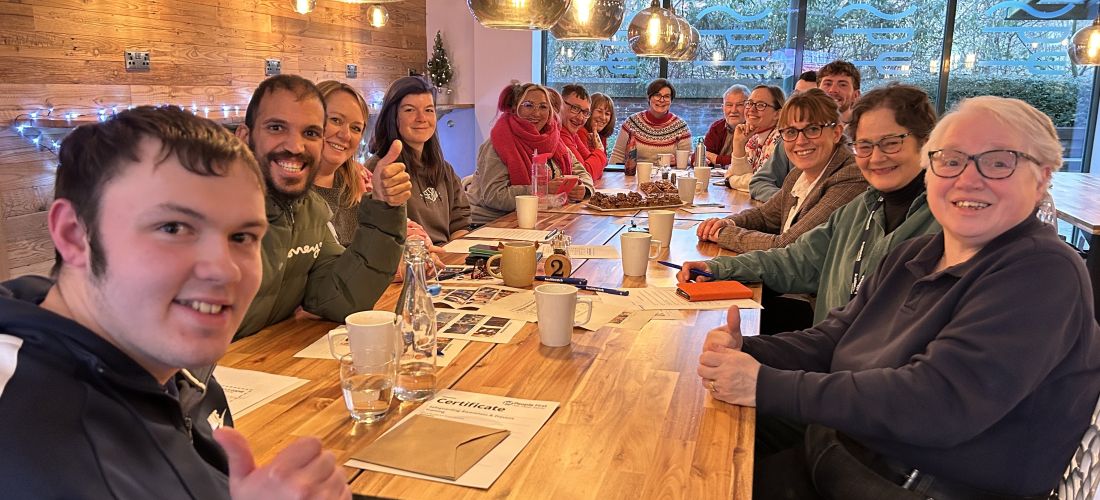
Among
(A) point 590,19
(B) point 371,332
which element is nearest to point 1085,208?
(A) point 590,19

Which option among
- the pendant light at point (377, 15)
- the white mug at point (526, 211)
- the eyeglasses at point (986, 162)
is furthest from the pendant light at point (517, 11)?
the pendant light at point (377, 15)

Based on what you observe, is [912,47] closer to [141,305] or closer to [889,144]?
[889,144]

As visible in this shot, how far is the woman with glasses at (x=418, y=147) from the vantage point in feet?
10.7

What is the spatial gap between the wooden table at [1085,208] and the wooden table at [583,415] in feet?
6.25

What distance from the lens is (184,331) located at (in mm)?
858

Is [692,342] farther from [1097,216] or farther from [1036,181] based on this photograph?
[1097,216]

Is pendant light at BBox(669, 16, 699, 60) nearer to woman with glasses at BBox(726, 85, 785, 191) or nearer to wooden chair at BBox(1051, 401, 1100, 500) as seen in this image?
woman with glasses at BBox(726, 85, 785, 191)

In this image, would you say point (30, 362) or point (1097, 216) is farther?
point (1097, 216)

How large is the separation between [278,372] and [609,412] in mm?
666

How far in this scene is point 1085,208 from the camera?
13.2 ft

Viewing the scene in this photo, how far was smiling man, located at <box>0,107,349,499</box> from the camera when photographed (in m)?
0.77

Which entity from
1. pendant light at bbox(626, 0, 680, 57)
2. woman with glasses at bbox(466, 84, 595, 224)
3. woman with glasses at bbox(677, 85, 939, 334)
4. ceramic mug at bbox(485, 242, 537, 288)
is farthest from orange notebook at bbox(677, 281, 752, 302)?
pendant light at bbox(626, 0, 680, 57)

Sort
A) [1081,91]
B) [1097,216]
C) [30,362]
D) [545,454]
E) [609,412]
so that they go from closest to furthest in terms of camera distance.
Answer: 1. [30,362]
2. [545,454]
3. [609,412]
4. [1097,216]
5. [1081,91]

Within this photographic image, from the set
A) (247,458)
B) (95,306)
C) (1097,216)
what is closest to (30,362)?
(95,306)
